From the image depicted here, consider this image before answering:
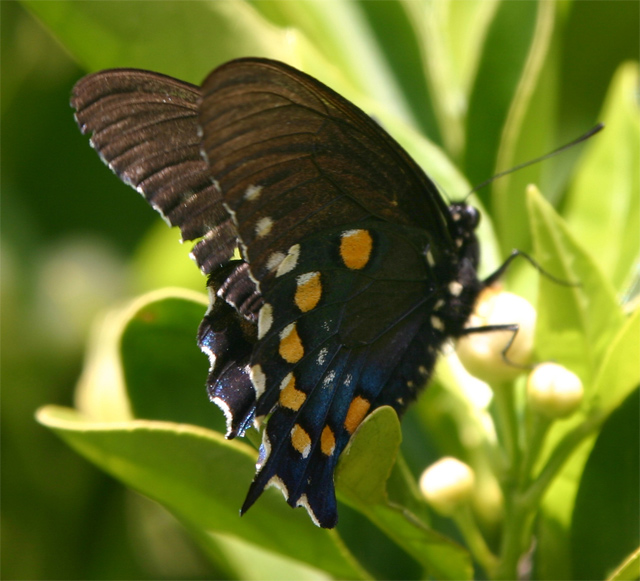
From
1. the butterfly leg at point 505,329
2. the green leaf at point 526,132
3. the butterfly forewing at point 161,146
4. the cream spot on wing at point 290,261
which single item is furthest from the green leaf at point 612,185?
the butterfly forewing at point 161,146

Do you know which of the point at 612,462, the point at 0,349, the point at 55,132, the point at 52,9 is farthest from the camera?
the point at 55,132

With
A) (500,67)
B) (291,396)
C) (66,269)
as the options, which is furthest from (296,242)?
(66,269)

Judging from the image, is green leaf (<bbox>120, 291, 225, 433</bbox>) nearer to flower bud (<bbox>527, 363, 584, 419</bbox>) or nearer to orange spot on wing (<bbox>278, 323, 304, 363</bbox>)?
orange spot on wing (<bbox>278, 323, 304, 363</bbox>)

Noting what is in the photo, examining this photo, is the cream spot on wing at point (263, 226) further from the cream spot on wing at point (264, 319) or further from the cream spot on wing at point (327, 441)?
the cream spot on wing at point (327, 441)

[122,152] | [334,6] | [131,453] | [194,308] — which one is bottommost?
[131,453]

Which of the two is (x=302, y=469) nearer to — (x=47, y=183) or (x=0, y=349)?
(x=0, y=349)

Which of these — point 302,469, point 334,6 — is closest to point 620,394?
point 302,469
